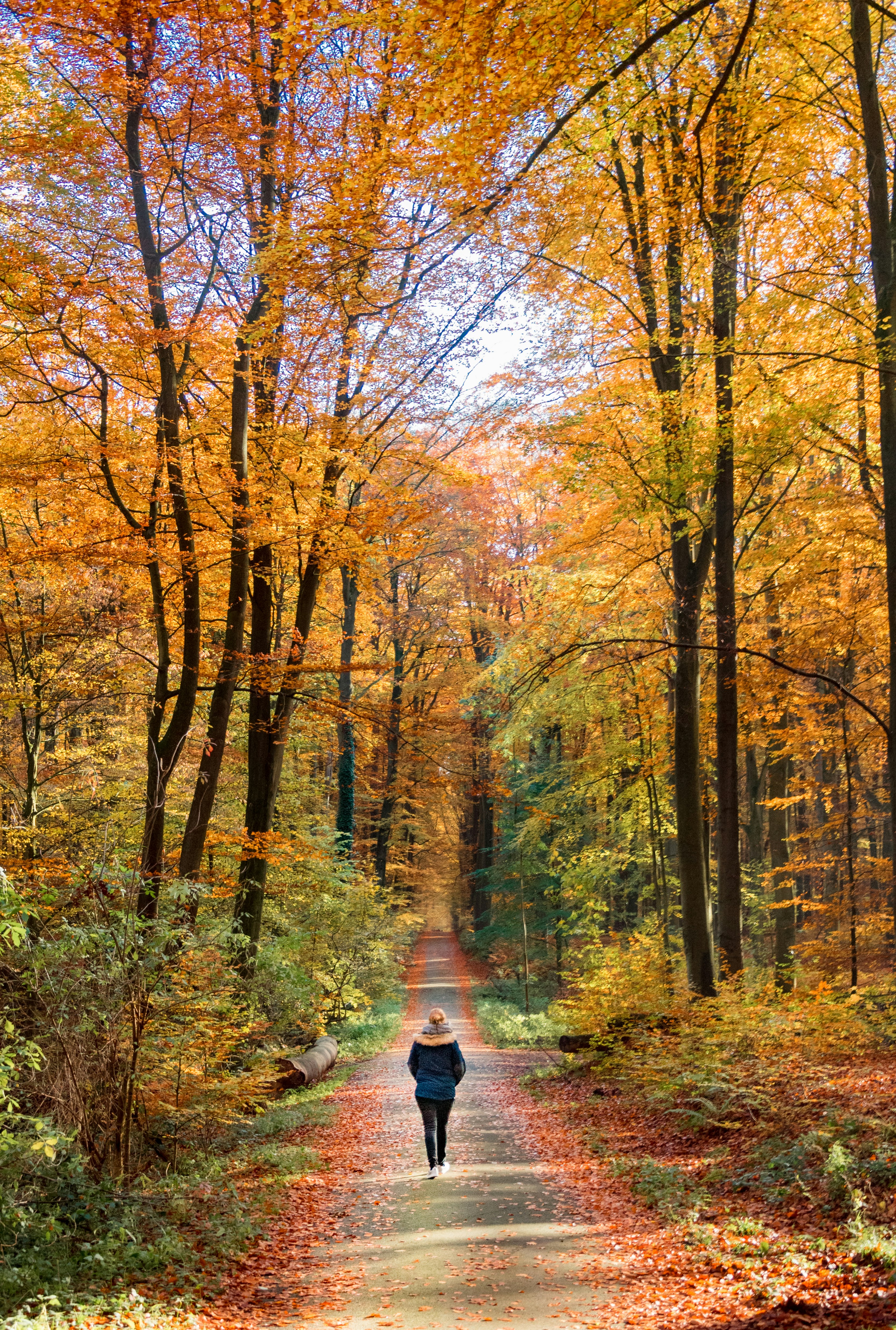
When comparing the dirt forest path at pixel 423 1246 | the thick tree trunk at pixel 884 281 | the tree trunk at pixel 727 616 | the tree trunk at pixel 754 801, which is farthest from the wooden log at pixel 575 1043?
the thick tree trunk at pixel 884 281

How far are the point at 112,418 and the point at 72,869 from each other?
776cm

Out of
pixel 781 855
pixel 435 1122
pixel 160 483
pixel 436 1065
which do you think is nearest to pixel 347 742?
pixel 781 855

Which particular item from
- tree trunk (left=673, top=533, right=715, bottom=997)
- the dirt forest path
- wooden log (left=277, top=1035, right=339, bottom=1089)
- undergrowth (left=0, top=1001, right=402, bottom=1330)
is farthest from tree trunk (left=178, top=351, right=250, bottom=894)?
tree trunk (left=673, top=533, right=715, bottom=997)

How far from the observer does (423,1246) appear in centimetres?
583

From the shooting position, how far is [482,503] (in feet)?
97.3

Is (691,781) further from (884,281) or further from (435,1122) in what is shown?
(884,281)

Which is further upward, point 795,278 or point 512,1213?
point 795,278

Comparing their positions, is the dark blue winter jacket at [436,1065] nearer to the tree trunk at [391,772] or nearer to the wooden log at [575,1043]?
the wooden log at [575,1043]

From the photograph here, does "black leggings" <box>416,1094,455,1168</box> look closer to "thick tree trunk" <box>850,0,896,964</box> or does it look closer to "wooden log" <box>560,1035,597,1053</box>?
"thick tree trunk" <box>850,0,896,964</box>

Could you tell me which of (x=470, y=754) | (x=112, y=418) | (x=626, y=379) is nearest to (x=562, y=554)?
(x=626, y=379)

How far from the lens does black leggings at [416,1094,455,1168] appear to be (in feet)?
25.0

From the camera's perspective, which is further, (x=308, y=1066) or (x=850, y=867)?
(x=850, y=867)

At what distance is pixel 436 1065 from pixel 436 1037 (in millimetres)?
253

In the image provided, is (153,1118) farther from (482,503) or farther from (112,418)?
(482,503)
